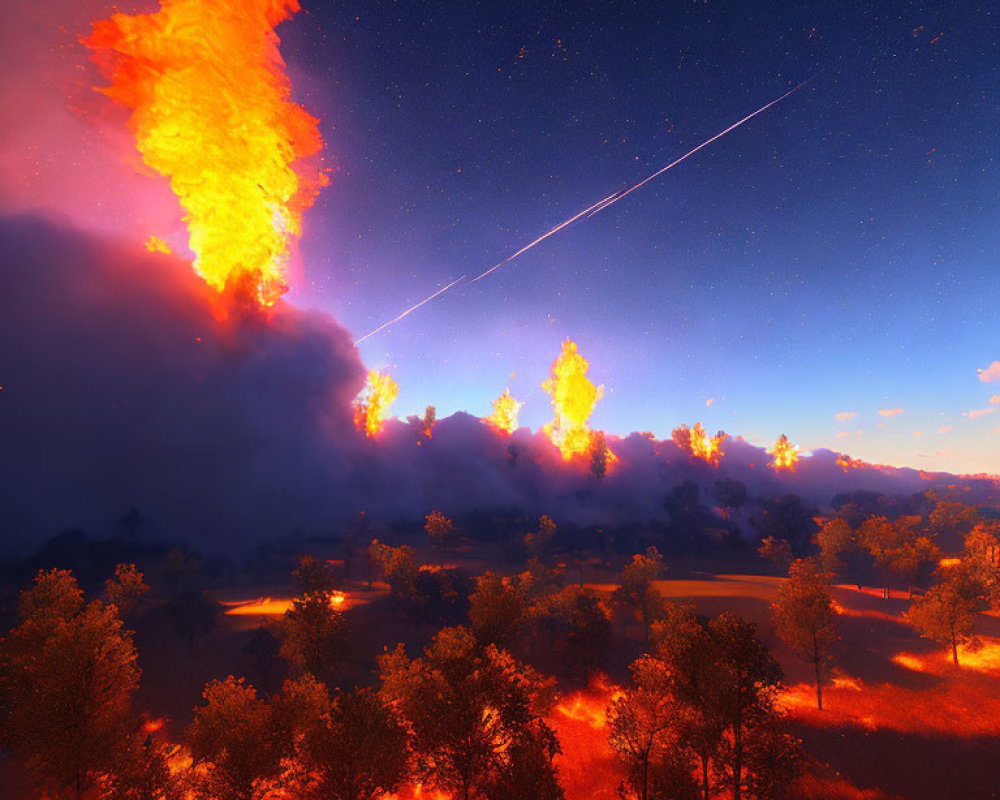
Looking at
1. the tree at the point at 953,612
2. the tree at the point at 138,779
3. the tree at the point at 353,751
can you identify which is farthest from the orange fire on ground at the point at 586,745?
the tree at the point at 953,612

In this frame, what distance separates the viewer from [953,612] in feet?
150

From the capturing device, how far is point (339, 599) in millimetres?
64062

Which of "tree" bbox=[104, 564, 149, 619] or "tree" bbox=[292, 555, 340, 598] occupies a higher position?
"tree" bbox=[292, 555, 340, 598]

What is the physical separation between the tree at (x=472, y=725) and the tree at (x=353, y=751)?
1.81 metres

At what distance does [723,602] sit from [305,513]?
4296 inches

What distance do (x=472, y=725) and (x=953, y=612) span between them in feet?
188

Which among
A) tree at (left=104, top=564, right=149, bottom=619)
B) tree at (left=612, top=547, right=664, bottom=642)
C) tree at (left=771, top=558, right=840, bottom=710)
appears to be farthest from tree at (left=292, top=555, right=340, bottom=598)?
tree at (left=771, top=558, right=840, bottom=710)

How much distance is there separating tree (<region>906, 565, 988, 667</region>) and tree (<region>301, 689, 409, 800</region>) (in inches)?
2393

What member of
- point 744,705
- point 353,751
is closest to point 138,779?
point 353,751

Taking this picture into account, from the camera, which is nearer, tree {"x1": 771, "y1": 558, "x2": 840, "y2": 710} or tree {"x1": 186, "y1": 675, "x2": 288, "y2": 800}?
tree {"x1": 186, "y1": 675, "x2": 288, "y2": 800}

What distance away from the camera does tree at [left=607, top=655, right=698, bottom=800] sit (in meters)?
23.8

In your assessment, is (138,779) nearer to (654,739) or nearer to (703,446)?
(654,739)

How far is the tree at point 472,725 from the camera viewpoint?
76.2 feet

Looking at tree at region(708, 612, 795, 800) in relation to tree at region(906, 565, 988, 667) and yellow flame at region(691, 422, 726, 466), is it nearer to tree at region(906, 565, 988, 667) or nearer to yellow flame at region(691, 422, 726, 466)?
tree at region(906, 565, 988, 667)
